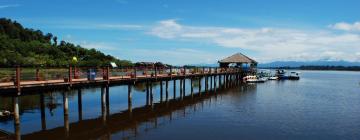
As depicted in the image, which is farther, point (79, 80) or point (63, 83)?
point (79, 80)

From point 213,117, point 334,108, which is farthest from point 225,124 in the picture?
point 334,108

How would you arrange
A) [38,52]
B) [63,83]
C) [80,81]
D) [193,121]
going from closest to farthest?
[63,83] < [80,81] < [193,121] < [38,52]

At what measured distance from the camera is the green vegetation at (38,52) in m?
86.6

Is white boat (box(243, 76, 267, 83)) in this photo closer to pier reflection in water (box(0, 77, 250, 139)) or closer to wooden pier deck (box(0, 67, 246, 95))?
wooden pier deck (box(0, 67, 246, 95))

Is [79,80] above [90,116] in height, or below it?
above

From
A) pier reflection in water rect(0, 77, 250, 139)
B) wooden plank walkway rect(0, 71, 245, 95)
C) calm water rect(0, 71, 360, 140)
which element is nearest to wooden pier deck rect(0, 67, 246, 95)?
wooden plank walkway rect(0, 71, 245, 95)

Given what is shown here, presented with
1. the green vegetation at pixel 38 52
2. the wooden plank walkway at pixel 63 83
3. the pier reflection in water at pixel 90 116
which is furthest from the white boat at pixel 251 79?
the wooden plank walkway at pixel 63 83

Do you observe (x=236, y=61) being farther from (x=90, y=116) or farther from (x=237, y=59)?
(x=90, y=116)

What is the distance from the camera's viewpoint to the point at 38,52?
365ft

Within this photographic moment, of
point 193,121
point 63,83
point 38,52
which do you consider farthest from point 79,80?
point 38,52

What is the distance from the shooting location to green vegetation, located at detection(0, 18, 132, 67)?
86.6 m

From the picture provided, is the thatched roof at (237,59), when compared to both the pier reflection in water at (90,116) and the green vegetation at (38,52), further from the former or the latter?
the pier reflection in water at (90,116)

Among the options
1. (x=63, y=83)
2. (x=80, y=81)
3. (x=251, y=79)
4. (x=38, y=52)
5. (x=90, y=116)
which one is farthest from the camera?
(x=38, y=52)

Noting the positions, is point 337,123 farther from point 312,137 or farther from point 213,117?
point 213,117
